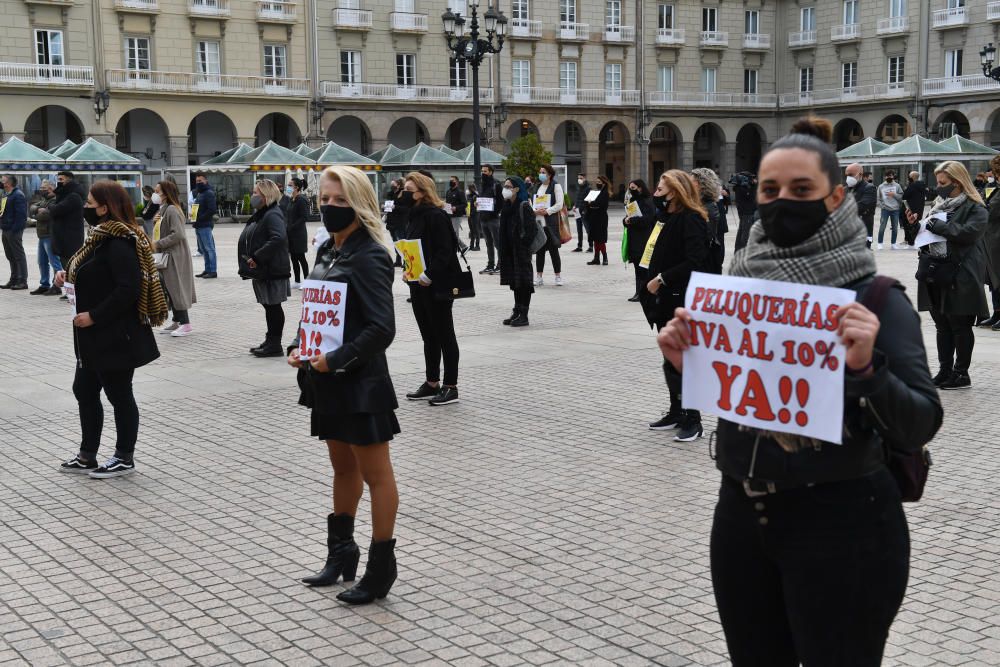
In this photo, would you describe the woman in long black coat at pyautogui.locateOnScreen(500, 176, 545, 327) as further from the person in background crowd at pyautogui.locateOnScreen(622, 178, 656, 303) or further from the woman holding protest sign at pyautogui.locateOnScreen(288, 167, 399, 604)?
the woman holding protest sign at pyautogui.locateOnScreen(288, 167, 399, 604)

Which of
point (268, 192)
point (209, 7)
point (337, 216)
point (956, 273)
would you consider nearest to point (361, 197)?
point (337, 216)

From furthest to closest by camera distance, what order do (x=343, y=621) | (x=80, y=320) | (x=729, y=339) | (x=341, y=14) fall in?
(x=341, y=14)
(x=80, y=320)
(x=343, y=621)
(x=729, y=339)

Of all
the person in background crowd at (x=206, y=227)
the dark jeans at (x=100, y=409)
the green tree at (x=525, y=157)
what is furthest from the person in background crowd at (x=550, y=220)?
the green tree at (x=525, y=157)

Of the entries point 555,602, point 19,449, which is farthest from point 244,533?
point 19,449

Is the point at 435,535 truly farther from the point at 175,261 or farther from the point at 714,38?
the point at 714,38

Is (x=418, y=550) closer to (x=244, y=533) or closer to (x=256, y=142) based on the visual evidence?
(x=244, y=533)

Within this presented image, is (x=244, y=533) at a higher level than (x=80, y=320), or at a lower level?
lower

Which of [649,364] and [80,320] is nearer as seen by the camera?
[80,320]

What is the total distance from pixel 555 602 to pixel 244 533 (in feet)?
6.19

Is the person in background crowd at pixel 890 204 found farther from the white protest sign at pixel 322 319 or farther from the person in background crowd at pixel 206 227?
the white protest sign at pixel 322 319

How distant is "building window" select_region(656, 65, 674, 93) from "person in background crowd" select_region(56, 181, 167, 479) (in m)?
53.9

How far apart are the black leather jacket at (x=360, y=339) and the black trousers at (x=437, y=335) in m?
4.57

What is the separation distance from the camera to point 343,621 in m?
4.73

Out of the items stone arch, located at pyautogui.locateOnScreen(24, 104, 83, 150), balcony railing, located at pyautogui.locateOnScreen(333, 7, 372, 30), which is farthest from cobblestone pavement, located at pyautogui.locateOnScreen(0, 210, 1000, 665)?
balcony railing, located at pyautogui.locateOnScreen(333, 7, 372, 30)
